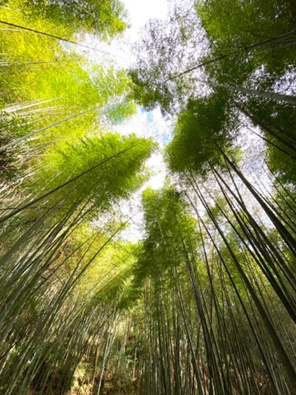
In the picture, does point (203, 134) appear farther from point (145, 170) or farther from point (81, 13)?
point (81, 13)

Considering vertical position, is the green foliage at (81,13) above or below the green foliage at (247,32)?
above

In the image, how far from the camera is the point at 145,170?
4973mm

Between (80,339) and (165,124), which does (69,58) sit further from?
(80,339)

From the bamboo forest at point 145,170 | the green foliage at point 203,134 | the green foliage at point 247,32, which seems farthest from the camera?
the green foliage at point 203,134

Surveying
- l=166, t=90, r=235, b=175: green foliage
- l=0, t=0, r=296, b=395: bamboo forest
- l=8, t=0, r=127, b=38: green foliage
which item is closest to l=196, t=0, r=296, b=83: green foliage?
l=0, t=0, r=296, b=395: bamboo forest

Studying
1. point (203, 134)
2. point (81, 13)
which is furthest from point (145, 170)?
point (81, 13)

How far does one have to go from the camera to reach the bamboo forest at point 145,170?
2.40 meters

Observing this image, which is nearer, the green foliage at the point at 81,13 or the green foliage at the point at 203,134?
the green foliage at the point at 203,134

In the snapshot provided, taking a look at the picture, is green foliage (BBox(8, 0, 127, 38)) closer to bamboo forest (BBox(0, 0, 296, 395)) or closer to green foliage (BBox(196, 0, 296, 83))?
bamboo forest (BBox(0, 0, 296, 395))

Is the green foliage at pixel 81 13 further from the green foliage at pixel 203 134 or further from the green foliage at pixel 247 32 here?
the green foliage at pixel 203 134

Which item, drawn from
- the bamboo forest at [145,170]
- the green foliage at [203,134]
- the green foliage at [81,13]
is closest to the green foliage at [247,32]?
the bamboo forest at [145,170]

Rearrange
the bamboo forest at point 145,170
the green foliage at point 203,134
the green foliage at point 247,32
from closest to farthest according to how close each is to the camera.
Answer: the green foliage at point 247,32
the bamboo forest at point 145,170
the green foliage at point 203,134

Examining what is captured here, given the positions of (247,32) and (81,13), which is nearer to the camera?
(247,32)

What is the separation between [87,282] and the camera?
4.68 m
